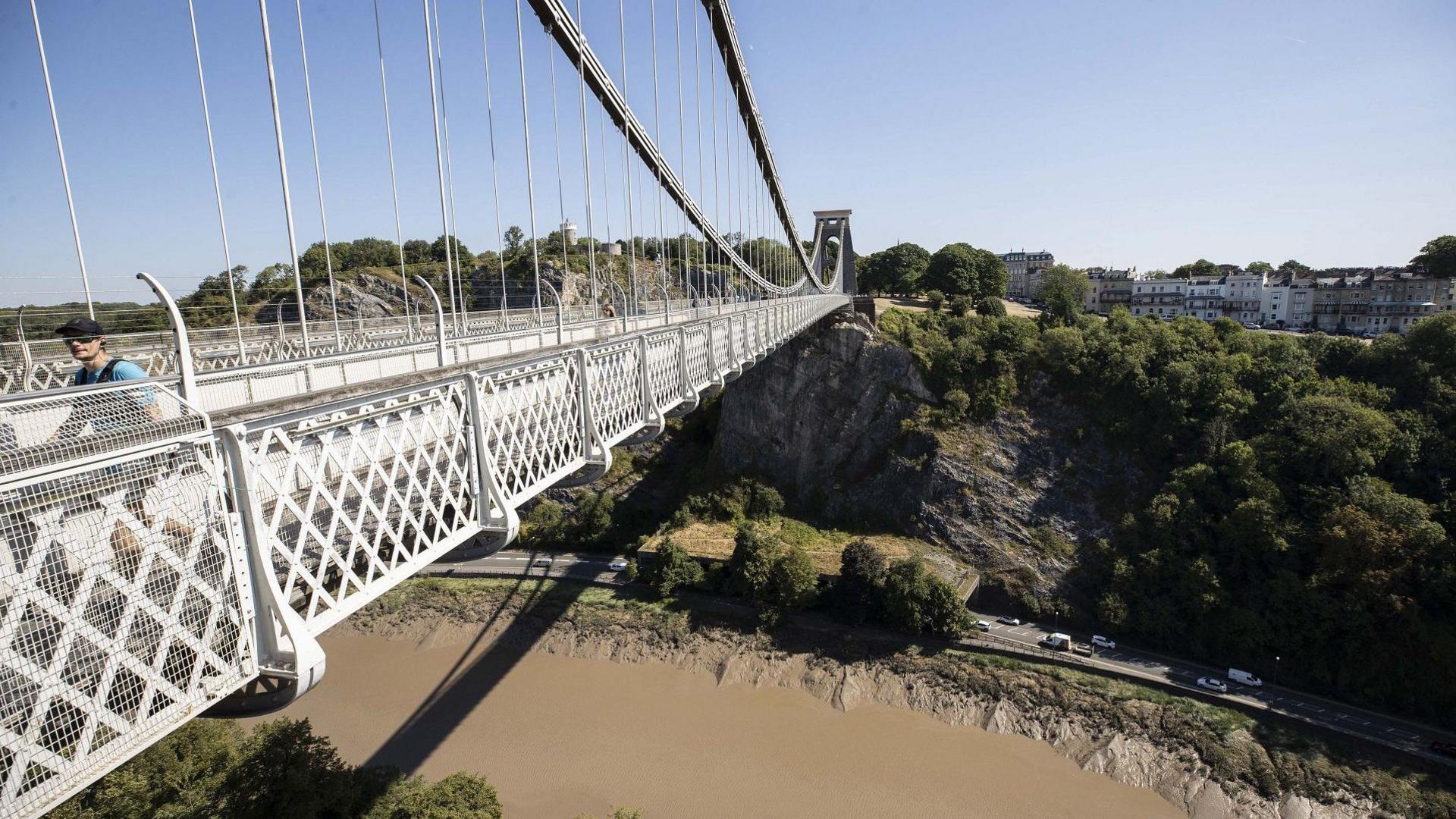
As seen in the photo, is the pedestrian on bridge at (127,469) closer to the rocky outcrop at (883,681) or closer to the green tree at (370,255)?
the rocky outcrop at (883,681)

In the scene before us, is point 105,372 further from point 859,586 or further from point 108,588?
point 859,586

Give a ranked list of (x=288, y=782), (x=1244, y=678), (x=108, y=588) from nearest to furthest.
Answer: (x=108, y=588) < (x=288, y=782) < (x=1244, y=678)

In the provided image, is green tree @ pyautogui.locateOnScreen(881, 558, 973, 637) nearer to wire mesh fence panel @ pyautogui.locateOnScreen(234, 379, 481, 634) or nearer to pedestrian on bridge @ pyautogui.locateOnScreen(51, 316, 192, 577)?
wire mesh fence panel @ pyautogui.locateOnScreen(234, 379, 481, 634)

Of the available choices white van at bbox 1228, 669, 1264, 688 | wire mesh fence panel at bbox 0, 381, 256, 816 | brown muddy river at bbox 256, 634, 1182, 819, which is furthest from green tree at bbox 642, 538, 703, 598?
wire mesh fence panel at bbox 0, 381, 256, 816

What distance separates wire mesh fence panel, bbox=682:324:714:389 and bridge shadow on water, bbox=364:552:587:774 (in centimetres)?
980

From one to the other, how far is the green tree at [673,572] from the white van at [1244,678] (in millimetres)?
13677

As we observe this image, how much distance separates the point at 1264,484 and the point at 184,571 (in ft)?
75.8

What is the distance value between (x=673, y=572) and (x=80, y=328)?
701 inches

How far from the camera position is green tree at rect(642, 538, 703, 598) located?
2020cm

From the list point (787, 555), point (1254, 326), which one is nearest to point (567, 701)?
point (787, 555)

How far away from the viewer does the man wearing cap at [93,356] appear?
328cm

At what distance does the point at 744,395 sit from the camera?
90.0 ft

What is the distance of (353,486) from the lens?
12.6 feet

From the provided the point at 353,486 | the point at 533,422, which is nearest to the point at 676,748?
the point at 533,422
